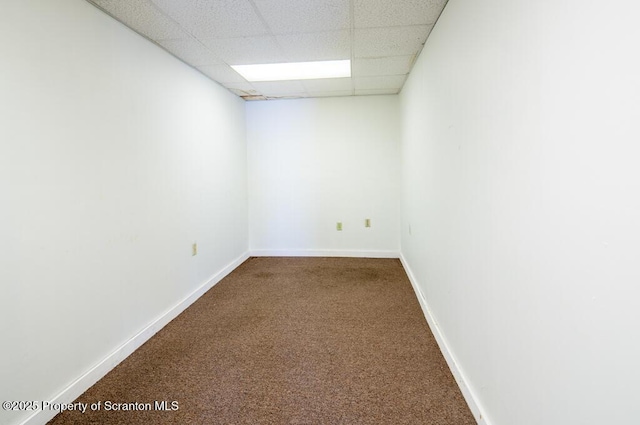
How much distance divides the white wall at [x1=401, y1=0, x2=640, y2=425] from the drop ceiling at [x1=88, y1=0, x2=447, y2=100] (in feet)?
1.60

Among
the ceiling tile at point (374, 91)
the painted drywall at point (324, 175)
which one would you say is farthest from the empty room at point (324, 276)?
the painted drywall at point (324, 175)

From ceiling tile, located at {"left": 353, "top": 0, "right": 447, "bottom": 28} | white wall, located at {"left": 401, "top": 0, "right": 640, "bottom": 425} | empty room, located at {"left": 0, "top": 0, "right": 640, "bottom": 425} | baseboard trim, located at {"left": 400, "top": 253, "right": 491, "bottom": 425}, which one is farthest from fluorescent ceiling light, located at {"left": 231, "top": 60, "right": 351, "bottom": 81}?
baseboard trim, located at {"left": 400, "top": 253, "right": 491, "bottom": 425}

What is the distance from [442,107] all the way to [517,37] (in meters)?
0.94

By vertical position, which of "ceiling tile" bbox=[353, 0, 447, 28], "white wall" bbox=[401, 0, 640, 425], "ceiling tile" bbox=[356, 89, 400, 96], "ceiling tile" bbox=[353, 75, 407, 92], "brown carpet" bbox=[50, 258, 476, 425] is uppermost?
"ceiling tile" bbox=[356, 89, 400, 96]

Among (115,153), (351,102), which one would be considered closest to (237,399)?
(115,153)

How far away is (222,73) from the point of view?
303 centimetres

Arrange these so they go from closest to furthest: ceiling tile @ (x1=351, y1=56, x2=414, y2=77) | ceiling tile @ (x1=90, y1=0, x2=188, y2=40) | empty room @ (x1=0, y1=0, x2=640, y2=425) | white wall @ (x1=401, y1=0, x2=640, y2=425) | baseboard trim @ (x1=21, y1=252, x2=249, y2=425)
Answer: white wall @ (x1=401, y1=0, x2=640, y2=425) < empty room @ (x1=0, y1=0, x2=640, y2=425) < baseboard trim @ (x1=21, y1=252, x2=249, y2=425) < ceiling tile @ (x1=90, y1=0, x2=188, y2=40) < ceiling tile @ (x1=351, y1=56, x2=414, y2=77)

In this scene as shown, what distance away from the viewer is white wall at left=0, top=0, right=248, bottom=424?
136cm

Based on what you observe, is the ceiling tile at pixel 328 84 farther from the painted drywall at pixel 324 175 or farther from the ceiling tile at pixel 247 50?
the ceiling tile at pixel 247 50

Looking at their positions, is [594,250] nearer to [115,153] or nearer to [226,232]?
[115,153]

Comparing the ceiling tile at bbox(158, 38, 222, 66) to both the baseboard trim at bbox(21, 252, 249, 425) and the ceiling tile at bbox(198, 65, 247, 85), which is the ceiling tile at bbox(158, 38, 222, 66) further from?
the baseboard trim at bbox(21, 252, 249, 425)

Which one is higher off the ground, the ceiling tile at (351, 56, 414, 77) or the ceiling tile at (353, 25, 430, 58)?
the ceiling tile at (351, 56, 414, 77)

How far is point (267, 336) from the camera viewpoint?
88.1 inches

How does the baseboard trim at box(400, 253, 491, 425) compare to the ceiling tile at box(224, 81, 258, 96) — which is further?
the ceiling tile at box(224, 81, 258, 96)
